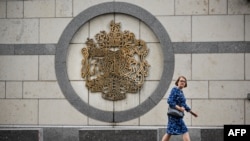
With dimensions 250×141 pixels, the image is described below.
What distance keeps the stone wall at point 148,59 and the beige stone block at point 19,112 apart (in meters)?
0.02

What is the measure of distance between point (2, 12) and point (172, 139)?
4976 millimetres

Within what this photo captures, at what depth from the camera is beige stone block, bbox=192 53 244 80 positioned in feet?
41.9

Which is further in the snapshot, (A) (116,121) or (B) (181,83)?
(A) (116,121)

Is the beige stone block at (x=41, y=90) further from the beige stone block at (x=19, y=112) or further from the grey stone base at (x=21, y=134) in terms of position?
the grey stone base at (x=21, y=134)

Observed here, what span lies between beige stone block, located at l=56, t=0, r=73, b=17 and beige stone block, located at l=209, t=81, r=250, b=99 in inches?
144

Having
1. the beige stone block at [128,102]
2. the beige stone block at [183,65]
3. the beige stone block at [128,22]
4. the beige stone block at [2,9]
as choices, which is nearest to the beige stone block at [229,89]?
the beige stone block at [183,65]

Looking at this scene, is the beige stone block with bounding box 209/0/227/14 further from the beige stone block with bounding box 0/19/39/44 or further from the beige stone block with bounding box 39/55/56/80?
the beige stone block with bounding box 0/19/39/44

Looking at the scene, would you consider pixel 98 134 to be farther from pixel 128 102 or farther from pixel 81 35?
pixel 81 35

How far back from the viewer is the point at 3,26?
1332cm

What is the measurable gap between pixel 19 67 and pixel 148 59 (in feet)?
9.97

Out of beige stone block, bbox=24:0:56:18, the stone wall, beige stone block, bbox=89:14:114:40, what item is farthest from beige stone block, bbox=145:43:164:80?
beige stone block, bbox=24:0:56:18

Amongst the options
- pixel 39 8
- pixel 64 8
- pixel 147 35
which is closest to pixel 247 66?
pixel 147 35

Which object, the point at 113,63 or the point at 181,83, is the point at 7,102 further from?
the point at 181,83

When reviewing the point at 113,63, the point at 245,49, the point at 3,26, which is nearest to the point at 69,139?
the point at 113,63
